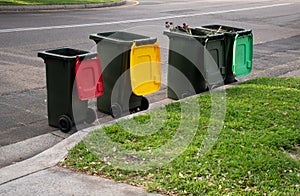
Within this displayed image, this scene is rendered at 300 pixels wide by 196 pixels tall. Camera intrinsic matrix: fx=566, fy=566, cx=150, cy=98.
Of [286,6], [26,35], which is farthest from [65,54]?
[286,6]

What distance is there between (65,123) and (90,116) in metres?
0.43

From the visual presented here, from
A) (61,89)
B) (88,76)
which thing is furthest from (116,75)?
(61,89)

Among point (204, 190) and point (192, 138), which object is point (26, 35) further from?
point (204, 190)

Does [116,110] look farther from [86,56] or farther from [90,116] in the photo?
[86,56]

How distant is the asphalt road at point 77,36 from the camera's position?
700 cm

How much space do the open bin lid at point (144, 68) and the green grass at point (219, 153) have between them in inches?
14.2

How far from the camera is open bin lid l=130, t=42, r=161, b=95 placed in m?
7.15

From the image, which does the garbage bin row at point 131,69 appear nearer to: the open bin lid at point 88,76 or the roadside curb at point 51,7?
the open bin lid at point 88,76

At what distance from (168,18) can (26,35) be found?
645cm

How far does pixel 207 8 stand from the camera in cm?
2339

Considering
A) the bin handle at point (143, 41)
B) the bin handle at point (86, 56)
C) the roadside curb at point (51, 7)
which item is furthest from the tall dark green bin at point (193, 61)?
the roadside curb at point (51, 7)

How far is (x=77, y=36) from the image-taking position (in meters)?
13.9

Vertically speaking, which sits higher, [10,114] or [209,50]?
[209,50]

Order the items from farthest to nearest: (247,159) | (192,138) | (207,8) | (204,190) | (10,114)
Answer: (207,8) → (10,114) → (192,138) → (247,159) → (204,190)
